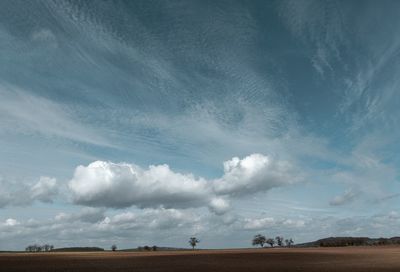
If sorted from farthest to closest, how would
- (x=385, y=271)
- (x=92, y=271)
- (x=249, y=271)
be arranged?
1. (x=92, y=271)
2. (x=249, y=271)
3. (x=385, y=271)

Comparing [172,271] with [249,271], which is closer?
[249,271]

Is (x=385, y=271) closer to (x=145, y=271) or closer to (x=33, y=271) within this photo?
(x=145, y=271)

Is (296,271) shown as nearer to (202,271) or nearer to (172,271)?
(202,271)

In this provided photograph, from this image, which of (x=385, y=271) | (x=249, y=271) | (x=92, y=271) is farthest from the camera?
(x=92, y=271)

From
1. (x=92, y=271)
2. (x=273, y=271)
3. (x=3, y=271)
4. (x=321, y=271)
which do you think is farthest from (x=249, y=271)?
(x=3, y=271)

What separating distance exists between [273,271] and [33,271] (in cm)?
3684

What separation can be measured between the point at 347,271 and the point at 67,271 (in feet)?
138

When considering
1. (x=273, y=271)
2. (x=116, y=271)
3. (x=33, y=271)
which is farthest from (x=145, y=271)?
(x=273, y=271)

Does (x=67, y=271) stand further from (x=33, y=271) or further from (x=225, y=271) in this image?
(x=225, y=271)

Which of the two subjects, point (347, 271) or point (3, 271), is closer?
point (347, 271)

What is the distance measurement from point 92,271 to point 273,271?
2828cm

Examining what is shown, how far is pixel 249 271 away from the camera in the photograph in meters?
57.3

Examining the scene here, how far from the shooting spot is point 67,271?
60.9 metres

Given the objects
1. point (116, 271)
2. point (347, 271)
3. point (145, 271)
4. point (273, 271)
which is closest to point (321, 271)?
point (347, 271)
